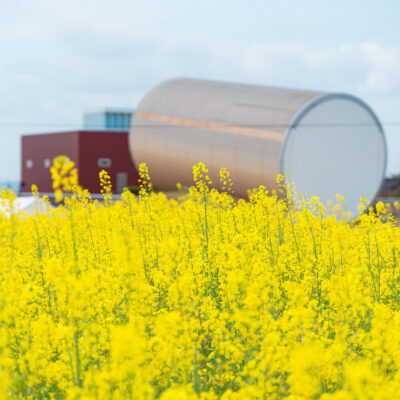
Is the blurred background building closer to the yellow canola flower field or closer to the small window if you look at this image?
the small window

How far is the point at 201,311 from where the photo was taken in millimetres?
6477

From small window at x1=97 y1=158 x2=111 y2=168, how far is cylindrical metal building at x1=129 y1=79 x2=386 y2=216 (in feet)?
29.6

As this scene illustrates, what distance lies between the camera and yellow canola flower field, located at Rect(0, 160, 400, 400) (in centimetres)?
463

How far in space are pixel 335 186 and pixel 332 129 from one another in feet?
9.04

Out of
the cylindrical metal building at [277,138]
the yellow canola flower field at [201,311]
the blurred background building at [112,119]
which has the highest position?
the blurred background building at [112,119]

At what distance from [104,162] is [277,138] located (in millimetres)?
18069

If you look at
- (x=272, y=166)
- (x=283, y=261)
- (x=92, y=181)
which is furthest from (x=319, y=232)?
(x=92, y=181)

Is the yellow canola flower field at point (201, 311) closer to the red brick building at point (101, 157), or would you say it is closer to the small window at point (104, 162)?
the red brick building at point (101, 157)

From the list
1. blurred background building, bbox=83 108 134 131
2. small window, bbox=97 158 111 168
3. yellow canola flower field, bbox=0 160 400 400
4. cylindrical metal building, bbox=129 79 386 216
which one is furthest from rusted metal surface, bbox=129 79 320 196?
blurred background building, bbox=83 108 134 131

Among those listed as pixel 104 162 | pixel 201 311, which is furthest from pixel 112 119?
pixel 201 311

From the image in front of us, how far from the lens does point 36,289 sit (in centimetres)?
665

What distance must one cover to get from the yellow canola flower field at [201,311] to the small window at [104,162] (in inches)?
1081

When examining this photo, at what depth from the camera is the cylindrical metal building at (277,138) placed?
26328 millimetres

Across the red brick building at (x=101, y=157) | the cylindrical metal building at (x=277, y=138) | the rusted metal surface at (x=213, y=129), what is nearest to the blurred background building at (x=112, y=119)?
the red brick building at (x=101, y=157)
